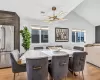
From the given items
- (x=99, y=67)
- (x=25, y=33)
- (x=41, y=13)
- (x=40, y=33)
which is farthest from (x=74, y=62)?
(x=40, y=33)

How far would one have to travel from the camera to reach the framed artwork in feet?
20.9

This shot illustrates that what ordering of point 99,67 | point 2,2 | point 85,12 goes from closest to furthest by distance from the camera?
1. point 2,2
2. point 99,67
3. point 85,12

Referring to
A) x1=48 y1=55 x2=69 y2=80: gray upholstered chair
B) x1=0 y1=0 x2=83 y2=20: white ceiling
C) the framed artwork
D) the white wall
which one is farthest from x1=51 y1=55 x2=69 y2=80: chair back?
the framed artwork

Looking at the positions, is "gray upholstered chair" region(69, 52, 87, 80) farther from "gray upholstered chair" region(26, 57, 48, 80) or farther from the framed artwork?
the framed artwork

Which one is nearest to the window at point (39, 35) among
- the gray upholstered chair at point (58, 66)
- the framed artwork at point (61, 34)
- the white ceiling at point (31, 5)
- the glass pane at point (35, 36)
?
the glass pane at point (35, 36)

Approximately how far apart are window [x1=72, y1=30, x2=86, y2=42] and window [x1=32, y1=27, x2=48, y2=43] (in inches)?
80.3

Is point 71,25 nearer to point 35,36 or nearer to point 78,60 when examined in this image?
point 35,36

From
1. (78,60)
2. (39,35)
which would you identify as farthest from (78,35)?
(78,60)

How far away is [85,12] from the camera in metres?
6.25

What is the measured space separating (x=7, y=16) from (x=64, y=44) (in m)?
3.81

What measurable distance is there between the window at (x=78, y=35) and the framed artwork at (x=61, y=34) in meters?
0.63

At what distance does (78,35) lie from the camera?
708 cm

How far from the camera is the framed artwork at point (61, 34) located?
6.37 m

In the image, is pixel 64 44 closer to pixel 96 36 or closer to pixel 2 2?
pixel 96 36
